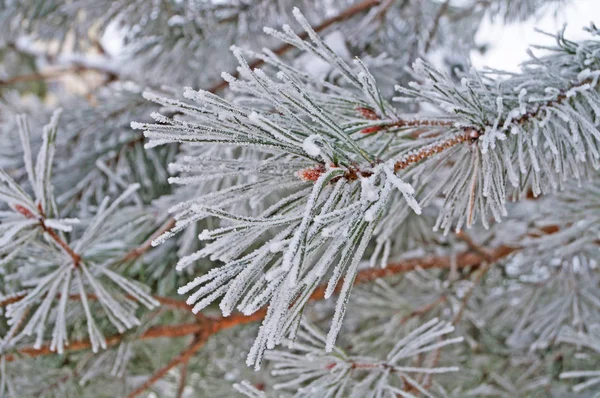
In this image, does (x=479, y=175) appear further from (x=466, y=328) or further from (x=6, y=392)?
(x=466, y=328)

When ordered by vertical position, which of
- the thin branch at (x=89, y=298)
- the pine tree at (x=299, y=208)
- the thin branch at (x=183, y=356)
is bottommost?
the thin branch at (x=183, y=356)

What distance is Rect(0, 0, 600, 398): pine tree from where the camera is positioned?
16.9 inches

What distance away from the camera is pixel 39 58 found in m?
2.62

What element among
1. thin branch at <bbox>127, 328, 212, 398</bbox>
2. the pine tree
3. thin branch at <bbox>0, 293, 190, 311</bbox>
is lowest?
thin branch at <bbox>127, 328, 212, 398</bbox>

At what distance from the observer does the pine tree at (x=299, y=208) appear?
1.41ft

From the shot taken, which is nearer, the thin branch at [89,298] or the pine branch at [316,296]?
the thin branch at [89,298]

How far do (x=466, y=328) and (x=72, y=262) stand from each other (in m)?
0.99

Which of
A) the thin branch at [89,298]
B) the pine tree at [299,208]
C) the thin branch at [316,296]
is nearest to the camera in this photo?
the pine tree at [299,208]

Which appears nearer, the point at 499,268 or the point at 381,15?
the point at 381,15

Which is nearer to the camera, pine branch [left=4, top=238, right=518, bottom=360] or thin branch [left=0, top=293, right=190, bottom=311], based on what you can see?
thin branch [left=0, top=293, right=190, bottom=311]

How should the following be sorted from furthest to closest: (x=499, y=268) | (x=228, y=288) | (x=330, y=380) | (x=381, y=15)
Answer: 1. (x=499, y=268)
2. (x=381, y=15)
3. (x=330, y=380)
4. (x=228, y=288)

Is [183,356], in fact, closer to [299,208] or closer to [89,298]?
[89,298]

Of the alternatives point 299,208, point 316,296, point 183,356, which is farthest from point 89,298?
point 299,208

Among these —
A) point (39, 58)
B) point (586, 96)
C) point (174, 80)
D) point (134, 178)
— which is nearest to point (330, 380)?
point (586, 96)
